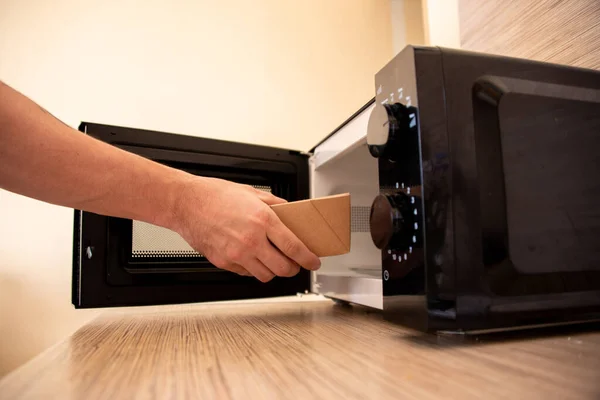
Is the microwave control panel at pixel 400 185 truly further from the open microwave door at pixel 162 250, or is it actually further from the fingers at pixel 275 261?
the open microwave door at pixel 162 250

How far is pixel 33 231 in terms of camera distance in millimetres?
A: 999

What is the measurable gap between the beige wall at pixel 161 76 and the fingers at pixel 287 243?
0.76m

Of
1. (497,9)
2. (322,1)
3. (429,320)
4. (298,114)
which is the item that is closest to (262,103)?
(298,114)

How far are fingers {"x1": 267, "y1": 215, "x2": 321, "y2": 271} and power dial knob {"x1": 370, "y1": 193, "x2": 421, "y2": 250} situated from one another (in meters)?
0.13

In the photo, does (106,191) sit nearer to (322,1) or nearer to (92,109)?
(92,109)

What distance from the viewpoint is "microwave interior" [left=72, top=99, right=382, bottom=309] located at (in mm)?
583

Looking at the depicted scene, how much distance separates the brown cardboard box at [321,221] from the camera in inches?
18.1

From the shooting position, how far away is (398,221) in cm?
37

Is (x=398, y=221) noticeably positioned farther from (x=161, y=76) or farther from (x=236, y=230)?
(x=161, y=76)

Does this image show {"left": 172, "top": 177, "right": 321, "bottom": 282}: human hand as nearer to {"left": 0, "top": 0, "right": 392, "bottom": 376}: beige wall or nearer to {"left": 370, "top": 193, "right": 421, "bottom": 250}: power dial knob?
{"left": 370, "top": 193, "right": 421, "bottom": 250}: power dial knob

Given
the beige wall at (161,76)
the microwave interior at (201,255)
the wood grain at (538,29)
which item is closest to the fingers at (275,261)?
the microwave interior at (201,255)

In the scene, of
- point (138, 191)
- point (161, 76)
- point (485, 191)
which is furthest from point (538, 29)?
point (161, 76)

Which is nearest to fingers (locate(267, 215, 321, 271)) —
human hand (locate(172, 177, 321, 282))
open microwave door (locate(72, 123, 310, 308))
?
human hand (locate(172, 177, 321, 282))

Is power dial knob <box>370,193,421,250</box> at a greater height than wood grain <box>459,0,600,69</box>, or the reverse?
wood grain <box>459,0,600,69</box>
